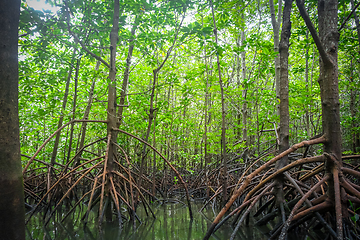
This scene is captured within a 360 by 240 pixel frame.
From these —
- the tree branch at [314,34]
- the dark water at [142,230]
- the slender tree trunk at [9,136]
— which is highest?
the tree branch at [314,34]

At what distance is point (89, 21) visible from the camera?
366 cm

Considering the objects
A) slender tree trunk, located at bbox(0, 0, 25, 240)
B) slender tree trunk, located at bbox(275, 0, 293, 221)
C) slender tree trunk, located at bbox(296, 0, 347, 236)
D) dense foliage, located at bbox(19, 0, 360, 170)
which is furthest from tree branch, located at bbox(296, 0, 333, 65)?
slender tree trunk, located at bbox(0, 0, 25, 240)

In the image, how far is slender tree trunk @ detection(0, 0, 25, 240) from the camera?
1586 mm

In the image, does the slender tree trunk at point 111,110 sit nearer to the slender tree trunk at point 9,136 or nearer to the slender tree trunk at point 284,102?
the slender tree trunk at point 9,136

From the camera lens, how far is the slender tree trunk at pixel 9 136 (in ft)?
5.20

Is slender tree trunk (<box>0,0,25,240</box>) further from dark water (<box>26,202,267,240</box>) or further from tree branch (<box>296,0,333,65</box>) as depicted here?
tree branch (<box>296,0,333,65</box>)

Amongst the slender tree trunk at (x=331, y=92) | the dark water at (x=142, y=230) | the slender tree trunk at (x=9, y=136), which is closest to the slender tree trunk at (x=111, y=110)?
the dark water at (x=142, y=230)

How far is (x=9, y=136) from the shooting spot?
1.64 m

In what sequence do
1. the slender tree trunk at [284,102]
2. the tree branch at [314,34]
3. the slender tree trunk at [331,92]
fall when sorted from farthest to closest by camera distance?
the slender tree trunk at [284,102] < the slender tree trunk at [331,92] < the tree branch at [314,34]

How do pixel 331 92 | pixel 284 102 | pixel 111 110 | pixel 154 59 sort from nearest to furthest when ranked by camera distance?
pixel 331 92, pixel 284 102, pixel 111 110, pixel 154 59

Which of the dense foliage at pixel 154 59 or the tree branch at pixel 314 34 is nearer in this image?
the tree branch at pixel 314 34

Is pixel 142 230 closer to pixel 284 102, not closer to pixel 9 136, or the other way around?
pixel 9 136

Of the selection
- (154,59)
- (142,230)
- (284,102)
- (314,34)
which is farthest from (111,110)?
(314,34)

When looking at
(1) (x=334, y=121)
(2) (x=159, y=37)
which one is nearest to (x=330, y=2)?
(1) (x=334, y=121)
